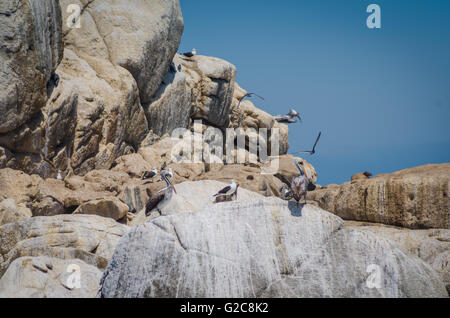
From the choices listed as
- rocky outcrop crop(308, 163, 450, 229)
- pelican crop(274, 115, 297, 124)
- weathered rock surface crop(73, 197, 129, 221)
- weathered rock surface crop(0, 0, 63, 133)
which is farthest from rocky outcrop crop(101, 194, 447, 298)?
pelican crop(274, 115, 297, 124)

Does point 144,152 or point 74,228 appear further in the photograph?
point 144,152

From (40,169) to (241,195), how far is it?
718 centimetres

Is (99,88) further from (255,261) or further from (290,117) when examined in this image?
(255,261)

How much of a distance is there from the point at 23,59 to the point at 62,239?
715 cm


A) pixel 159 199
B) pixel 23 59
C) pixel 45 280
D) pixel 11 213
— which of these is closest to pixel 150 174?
pixel 23 59

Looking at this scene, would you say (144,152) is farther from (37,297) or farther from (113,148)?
(37,297)

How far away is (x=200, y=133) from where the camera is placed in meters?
31.6

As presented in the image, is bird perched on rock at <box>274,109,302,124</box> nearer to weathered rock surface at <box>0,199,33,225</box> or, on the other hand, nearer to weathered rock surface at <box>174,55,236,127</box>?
weathered rock surface at <box>0,199,33,225</box>

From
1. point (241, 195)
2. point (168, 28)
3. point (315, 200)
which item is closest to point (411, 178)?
point (315, 200)

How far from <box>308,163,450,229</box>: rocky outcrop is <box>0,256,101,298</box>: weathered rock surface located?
8328mm

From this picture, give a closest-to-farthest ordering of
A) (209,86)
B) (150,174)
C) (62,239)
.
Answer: (62,239) → (150,174) → (209,86)

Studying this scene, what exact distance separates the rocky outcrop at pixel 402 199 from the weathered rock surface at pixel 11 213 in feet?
27.6

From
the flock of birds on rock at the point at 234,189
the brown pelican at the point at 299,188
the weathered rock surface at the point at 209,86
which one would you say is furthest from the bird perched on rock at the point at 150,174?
the weathered rock surface at the point at 209,86

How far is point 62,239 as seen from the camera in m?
11.4
